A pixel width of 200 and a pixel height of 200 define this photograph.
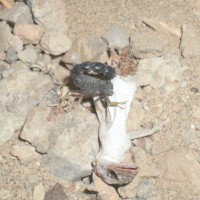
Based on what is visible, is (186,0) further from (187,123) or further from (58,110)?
(58,110)

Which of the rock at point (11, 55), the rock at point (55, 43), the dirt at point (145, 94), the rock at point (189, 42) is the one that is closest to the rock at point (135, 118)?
the dirt at point (145, 94)

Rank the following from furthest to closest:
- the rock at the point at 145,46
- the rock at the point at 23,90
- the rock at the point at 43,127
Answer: the rock at the point at 145,46 < the rock at the point at 23,90 < the rock at the point at 43,127

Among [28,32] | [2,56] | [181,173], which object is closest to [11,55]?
[2,56]

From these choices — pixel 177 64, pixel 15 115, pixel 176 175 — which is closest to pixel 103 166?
pixel 176 175

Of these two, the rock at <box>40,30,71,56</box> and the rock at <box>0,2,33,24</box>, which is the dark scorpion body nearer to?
the rock at <box>40,30,71,56</box>

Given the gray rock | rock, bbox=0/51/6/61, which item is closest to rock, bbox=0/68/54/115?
rock, bbox=0/51/6/61

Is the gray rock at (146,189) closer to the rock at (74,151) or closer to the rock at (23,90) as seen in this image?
the rock at (74,151)

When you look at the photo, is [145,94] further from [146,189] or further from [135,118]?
[146,189]
